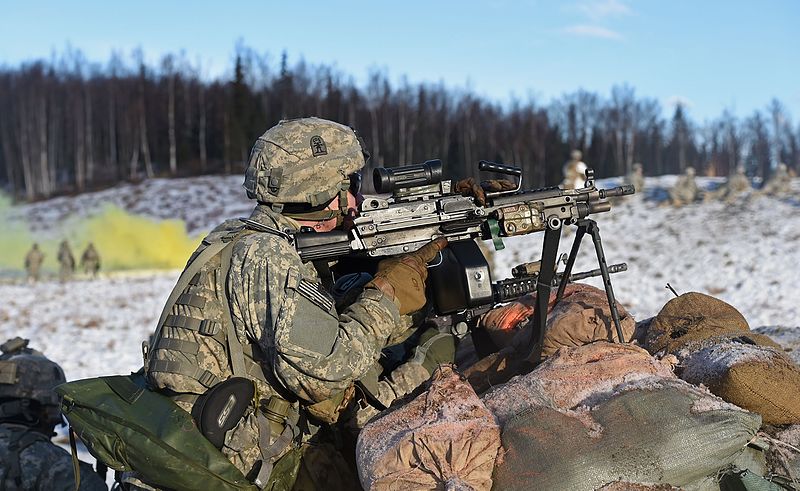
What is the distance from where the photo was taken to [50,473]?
519cm

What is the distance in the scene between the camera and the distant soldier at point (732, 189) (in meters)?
27.3

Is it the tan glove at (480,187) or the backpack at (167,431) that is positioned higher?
the tan glove at (480,187)

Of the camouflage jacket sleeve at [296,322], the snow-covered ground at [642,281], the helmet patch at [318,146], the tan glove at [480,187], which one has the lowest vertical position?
the snow-covered ground at [642,281]

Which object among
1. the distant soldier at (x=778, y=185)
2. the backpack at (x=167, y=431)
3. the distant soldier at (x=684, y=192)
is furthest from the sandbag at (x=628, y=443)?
the distant soldier at (x=778, y=185)

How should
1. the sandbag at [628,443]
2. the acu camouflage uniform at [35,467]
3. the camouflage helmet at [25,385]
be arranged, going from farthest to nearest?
1. the camouflage helmet at [25,385]
2. the acu camouflage uniform at [35,467]
3. the sandbag at [628,443]

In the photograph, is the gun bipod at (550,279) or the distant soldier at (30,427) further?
the distant soldier at (30,427)

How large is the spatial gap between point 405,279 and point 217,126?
171 ft

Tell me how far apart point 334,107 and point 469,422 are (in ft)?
174

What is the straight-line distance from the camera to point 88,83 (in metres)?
55.6

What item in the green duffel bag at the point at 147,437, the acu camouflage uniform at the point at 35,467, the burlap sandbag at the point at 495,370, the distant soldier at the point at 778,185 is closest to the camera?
the green duffel bag at the point at 147,437

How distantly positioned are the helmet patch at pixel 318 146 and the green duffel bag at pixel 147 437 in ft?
4.40

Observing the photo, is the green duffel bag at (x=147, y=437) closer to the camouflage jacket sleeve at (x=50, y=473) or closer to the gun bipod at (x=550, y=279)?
the gun bipod at (x=550, y=279)

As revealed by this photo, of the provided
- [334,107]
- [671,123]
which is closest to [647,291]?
[334,107]

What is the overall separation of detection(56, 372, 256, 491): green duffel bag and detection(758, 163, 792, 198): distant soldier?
2667 cm
